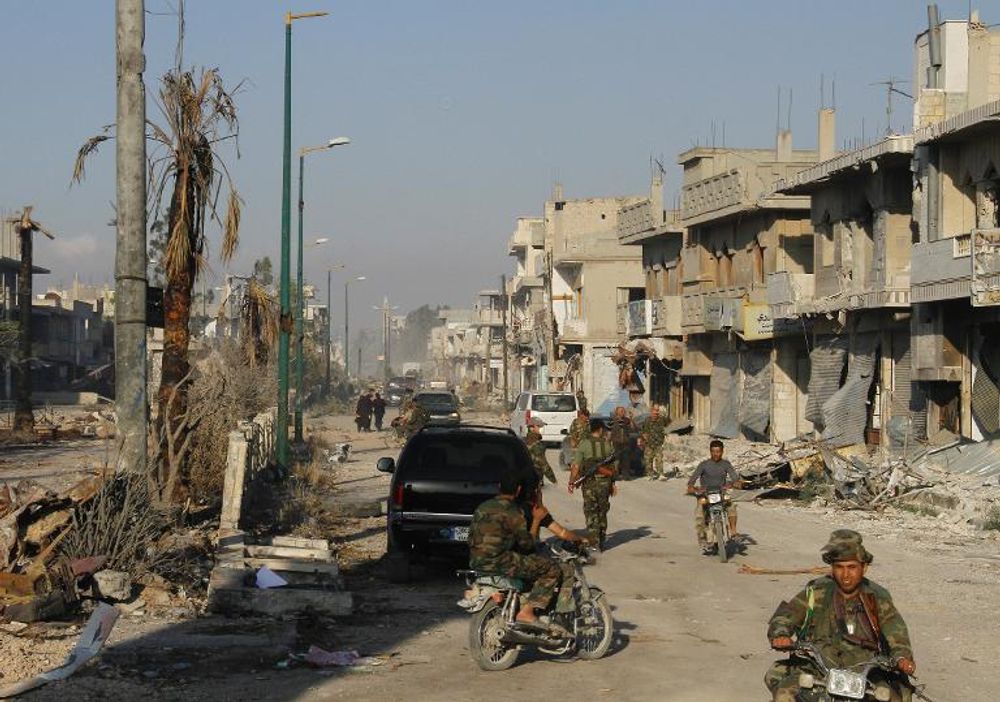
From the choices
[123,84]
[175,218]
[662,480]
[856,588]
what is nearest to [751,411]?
[662,480]

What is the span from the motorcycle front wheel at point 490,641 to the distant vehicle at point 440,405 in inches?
1473

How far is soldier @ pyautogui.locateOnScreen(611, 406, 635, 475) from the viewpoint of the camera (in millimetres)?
33125

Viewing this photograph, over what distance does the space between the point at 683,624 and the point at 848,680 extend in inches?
264

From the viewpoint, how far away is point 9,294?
83.8 metres

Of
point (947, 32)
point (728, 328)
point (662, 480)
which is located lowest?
point (662, 480)

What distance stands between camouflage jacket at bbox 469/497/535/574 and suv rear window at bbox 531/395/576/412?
30.7m

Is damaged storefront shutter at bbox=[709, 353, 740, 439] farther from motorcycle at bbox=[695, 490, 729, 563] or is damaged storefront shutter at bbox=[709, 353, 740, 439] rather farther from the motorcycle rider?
motorcycle at bbox=[695, 490, 729, 563]

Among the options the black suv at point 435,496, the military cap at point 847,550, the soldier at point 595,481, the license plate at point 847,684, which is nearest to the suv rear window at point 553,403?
the soldier at point 595,481

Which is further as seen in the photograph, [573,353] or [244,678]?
[573,353]

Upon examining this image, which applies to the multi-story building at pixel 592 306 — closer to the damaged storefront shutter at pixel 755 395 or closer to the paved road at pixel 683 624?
the damaged storefront shutter at pixel 755 395

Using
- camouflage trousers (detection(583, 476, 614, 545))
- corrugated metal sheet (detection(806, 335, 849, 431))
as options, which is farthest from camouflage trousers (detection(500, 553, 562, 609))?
corrugated metal sheet (detection(806, 335, 849, 431))

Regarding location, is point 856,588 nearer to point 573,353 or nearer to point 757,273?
point 757,273

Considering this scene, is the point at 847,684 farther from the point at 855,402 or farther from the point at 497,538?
the point at 855,402

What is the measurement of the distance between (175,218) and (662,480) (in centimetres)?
1685
